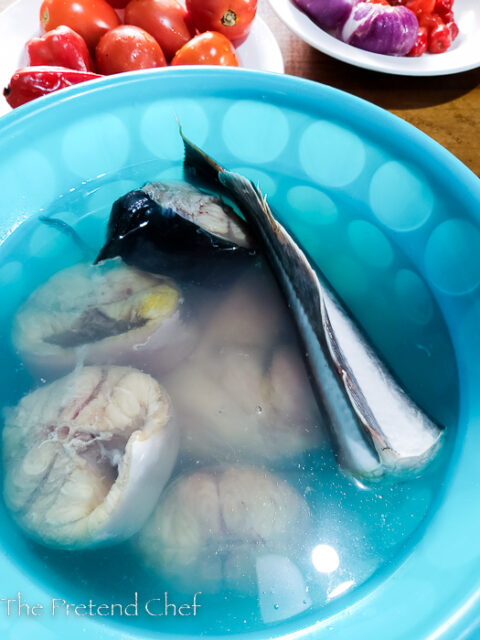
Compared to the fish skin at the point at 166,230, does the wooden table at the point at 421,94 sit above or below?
above

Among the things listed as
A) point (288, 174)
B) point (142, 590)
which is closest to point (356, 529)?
point (142, 590)

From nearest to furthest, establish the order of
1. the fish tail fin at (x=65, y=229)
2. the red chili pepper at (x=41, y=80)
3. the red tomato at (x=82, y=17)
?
1. the fish tail fin at (x=65, y=229)
2. the red chili pepper at (x=41, y=80)
3. the red tomato at (x=82, y=17)

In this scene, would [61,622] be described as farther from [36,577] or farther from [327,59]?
[327,59]

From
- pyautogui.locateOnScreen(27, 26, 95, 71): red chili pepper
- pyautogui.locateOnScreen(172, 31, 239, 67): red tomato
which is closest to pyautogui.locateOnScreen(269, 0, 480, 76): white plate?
pyautogui.locateOnScreen(172, 31, 239, 67): red tomato

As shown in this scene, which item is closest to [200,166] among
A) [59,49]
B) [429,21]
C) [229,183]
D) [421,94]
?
[229,183]

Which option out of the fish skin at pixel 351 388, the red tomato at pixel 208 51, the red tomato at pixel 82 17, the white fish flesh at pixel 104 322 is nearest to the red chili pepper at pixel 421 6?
the red tomato at pixel 208 51

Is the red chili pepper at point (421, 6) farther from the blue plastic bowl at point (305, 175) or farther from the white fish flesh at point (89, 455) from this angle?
the white fish flesh at point (89, 455)

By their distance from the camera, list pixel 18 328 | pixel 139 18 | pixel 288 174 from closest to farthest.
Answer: pixel 18 328
pixel 288 174
pixel 139 18

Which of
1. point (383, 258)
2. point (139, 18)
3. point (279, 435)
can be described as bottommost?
point (279, 435)
